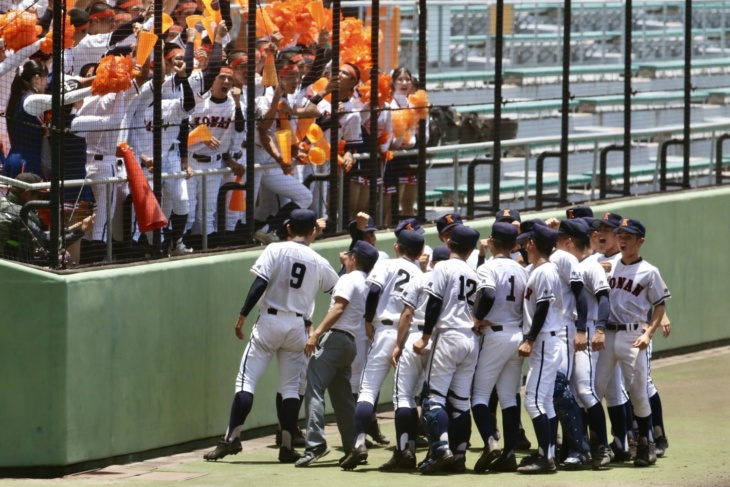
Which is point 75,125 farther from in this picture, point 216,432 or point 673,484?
point 673,484

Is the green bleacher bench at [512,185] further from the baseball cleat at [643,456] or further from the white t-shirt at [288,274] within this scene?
the baseball cleat at [643,456]

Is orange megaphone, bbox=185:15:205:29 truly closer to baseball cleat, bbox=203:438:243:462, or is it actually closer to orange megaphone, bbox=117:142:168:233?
orange megaphone, bbox=117:142:168:233

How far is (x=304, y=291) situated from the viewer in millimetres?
9984

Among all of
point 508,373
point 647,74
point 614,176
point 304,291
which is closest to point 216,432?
point 304,291

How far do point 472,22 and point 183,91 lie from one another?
6820mm

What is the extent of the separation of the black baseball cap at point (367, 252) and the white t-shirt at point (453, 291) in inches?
25.7

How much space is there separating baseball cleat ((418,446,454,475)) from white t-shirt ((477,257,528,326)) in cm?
94

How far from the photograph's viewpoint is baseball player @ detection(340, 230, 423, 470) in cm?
988

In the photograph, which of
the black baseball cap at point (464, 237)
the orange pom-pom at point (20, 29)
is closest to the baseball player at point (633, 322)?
the black baseball cap at point (464, 237)

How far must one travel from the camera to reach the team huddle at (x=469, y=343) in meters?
9.58

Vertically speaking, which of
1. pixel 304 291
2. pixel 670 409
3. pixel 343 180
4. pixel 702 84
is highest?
pixel 702 84

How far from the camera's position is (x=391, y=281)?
33.2ft

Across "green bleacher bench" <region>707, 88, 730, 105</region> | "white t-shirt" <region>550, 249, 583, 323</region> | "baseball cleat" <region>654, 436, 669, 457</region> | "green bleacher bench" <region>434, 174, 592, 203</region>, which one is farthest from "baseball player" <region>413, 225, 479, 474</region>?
"green bleacher bench" <region>707, 88, 730, 105</region>

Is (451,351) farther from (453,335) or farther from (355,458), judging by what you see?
(355,458)
